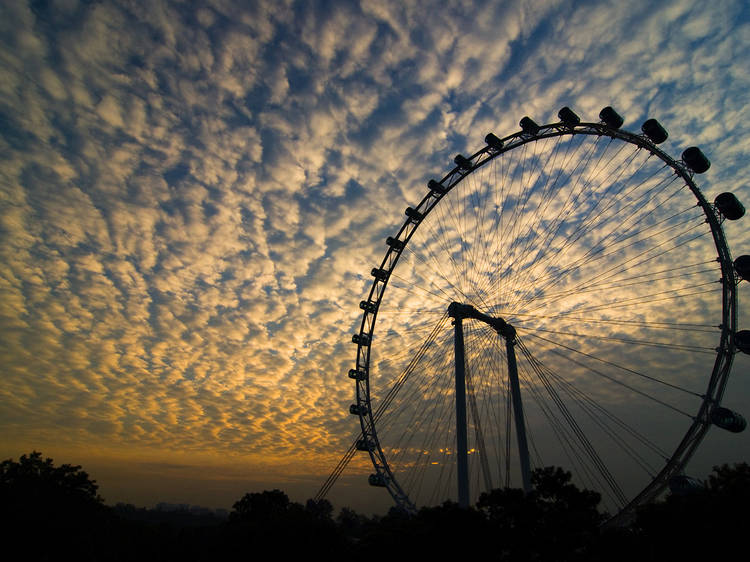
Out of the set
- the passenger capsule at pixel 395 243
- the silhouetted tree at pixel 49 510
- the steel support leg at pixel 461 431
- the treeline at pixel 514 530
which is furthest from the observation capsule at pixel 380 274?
the silhouetted tree at pixel 49 510

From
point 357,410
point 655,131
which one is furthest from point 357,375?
point 655,131

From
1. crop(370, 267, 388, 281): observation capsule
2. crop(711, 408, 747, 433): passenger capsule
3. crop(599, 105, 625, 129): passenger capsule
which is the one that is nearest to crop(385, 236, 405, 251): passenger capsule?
crop(370, 267, 388, 281): observation capsule

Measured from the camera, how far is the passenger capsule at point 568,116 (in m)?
28.4

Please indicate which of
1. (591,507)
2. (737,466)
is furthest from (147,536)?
(737,466)

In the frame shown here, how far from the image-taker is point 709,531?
1991 cm

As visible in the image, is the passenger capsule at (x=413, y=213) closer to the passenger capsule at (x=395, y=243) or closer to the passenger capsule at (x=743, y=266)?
the passenger capsule at (x=395, y=243)

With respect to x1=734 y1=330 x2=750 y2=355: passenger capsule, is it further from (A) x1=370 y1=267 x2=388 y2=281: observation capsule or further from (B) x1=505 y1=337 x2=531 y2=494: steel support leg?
(A) x1=370 y1=267 x2=388 y2=281: observation capsule

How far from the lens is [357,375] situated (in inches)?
1649

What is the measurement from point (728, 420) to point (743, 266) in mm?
9061

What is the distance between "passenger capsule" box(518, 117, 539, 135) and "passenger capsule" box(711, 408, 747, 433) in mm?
22373

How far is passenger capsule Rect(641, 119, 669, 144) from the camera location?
25.5m

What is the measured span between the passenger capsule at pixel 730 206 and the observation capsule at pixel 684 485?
15.6 m

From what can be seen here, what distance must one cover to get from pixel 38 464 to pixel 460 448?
48.6m

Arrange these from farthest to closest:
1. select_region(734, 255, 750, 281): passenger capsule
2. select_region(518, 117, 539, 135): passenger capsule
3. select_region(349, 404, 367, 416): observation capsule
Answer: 1. select_region(349, 404, 367, 416): observation capsule
2. select_region(518, 117, 539, 135): passenger capsule
3. select_region(734, 255, 750, 281): passenger capsule
